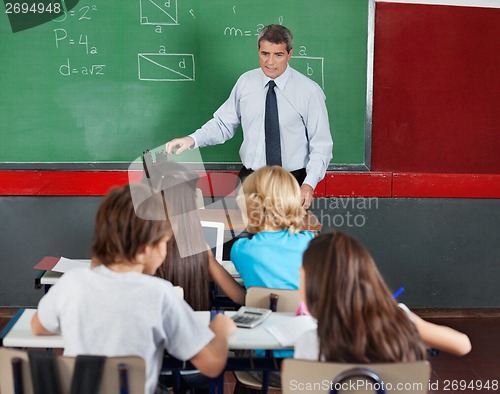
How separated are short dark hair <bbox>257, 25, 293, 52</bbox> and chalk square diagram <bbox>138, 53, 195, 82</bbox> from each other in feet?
1.77

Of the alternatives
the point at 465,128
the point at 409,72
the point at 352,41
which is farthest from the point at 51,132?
the point at 465,128

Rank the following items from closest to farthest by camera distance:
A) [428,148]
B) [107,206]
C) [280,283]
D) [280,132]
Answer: [107,206]
[280,283]
[280,132]
[428,148]

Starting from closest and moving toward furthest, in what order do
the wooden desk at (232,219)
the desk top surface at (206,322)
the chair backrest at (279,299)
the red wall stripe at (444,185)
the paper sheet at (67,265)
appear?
the desk top surface at (206,322)
the chair backrest at (279,299)
the paper sheet at (67,265)
the wooden desk at (232,219)
the red wall stripe at (444,185)

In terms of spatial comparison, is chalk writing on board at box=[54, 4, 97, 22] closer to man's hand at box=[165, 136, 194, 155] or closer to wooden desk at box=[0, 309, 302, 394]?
man's hand at box=[165, 136, 194, 155]

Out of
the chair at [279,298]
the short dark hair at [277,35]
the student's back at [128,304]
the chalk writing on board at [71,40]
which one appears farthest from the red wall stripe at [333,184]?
the student's back at [128,304]

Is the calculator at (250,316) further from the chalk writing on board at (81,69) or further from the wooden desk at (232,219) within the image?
the chalk writing on board at (81,69)

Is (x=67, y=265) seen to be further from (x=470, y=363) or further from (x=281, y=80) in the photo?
(x=470, y=363)

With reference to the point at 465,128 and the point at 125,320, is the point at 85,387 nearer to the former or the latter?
the point at 125,320

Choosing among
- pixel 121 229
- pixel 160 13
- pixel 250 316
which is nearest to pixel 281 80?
pixel 160 13

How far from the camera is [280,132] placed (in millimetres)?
4375

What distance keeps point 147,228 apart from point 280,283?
0.90 meters

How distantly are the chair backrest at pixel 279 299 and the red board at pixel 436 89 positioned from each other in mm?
2342

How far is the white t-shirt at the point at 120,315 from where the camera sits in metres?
1.84

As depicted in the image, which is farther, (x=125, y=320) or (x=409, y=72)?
(x=409, y=72)
